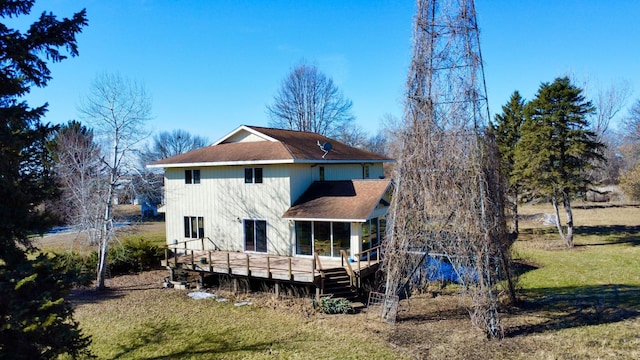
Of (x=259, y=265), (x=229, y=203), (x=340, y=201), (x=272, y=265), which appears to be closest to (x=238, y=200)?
(x=229, y=203)

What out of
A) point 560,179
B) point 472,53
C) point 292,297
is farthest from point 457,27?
point 560,179

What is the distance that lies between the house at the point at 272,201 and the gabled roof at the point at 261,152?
0.05m

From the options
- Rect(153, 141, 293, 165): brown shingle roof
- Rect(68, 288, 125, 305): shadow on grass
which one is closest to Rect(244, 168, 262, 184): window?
Rect(153, 141, 293, 165): brown shingle roof

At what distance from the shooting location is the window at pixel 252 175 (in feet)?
59.2

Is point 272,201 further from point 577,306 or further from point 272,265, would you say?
point 577,306

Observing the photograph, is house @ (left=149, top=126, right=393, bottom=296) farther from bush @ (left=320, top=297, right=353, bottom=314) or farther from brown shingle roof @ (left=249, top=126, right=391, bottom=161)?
bush @ (left=320, top=297, right=353, bottom=314)

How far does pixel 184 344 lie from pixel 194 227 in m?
9.34

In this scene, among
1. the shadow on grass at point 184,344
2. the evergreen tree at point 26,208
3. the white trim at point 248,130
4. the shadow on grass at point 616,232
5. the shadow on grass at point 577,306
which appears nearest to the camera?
the evergreen tree at point 26,208

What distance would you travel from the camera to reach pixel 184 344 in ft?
36.5

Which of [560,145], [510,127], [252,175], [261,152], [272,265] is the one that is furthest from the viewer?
[510,127]

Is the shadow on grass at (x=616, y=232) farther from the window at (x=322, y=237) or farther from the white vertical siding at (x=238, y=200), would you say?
the window at (x=322, y=237)

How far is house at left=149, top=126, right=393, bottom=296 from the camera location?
53.9 feet

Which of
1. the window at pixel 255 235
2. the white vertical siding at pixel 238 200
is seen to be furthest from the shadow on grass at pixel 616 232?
the window at pixel 255 235

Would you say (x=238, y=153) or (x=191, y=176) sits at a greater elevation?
(x=238, y=153)
